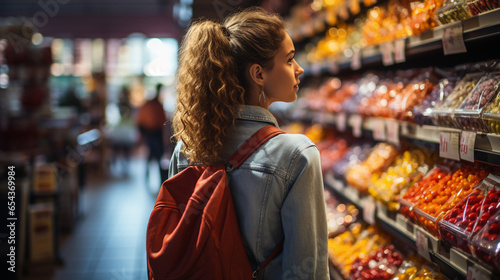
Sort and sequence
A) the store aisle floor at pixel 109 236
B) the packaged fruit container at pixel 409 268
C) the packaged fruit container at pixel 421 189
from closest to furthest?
the packaged fruit container at pixel 421 189
the packaged fruit container at pixel 409 268
the store aisle floor at pixel 109 236

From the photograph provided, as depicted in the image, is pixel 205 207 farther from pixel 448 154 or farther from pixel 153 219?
pixel 448 154

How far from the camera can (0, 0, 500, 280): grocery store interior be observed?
1404 millimetres

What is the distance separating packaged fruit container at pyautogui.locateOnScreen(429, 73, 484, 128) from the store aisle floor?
2676 mm

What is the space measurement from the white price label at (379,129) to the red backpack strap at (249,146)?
1010mm

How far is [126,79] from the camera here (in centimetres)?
1219

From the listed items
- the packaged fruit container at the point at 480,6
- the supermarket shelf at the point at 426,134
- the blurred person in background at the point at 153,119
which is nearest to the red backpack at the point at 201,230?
the supermarket shelf at the point at 426,134

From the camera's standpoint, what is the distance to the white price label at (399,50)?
1875mm

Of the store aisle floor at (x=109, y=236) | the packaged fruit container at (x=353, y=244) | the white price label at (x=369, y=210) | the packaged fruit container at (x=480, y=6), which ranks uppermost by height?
the packaged fruit container at (x=480, y=6)

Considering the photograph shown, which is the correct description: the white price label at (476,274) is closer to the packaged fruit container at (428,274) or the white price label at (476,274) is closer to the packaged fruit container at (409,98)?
the packaged fruit container at (428,274)

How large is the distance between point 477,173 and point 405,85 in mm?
848

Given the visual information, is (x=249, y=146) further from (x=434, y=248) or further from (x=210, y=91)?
(x=434, y=248)

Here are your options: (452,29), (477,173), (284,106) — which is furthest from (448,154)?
(284,106)

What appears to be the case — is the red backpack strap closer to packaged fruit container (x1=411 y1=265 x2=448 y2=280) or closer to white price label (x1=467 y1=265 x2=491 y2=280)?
white price label (x1=467 y1=265 x2=491 y2=280)

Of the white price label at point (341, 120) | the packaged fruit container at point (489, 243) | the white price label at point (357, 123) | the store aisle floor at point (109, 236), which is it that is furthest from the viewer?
the store aisle floor at point (109, 236)
